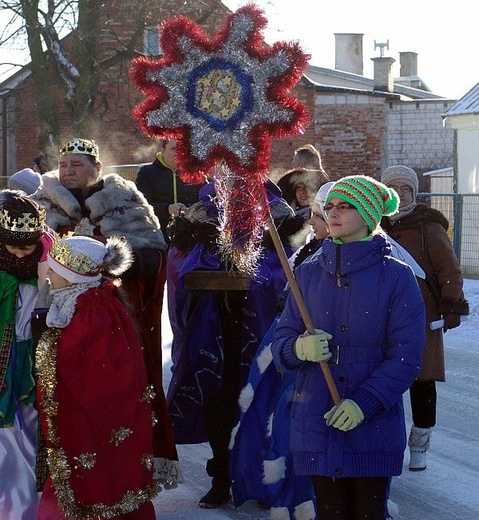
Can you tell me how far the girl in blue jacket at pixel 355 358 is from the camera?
169 inches

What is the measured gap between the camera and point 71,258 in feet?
16.6

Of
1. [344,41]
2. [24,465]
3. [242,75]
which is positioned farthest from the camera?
[344,41]

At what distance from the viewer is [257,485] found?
19.2 feet

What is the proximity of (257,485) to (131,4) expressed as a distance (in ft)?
84.1

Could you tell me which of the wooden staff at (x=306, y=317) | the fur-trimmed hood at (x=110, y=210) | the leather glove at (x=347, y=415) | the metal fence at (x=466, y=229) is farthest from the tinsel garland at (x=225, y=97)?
the metal fence at (x=466, y=229)

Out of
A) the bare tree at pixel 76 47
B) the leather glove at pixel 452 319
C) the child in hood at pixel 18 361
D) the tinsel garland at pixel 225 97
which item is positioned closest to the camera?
the tinsel garland at pixel 225 97

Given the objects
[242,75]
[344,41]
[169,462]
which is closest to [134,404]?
[169,462]

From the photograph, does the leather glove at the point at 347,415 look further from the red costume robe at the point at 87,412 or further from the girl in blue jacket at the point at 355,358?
the red costume robe at the point at 87,412

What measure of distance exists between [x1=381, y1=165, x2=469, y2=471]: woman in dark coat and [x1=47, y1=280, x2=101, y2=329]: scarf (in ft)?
7.56

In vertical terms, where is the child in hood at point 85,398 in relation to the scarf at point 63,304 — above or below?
below

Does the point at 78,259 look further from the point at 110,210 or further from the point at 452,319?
the point at 452,319

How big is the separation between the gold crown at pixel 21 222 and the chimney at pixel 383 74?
3276 centimetres

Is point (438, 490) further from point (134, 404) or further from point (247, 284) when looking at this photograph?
point (134, 404)

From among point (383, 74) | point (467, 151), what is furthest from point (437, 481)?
point (383, 74)
